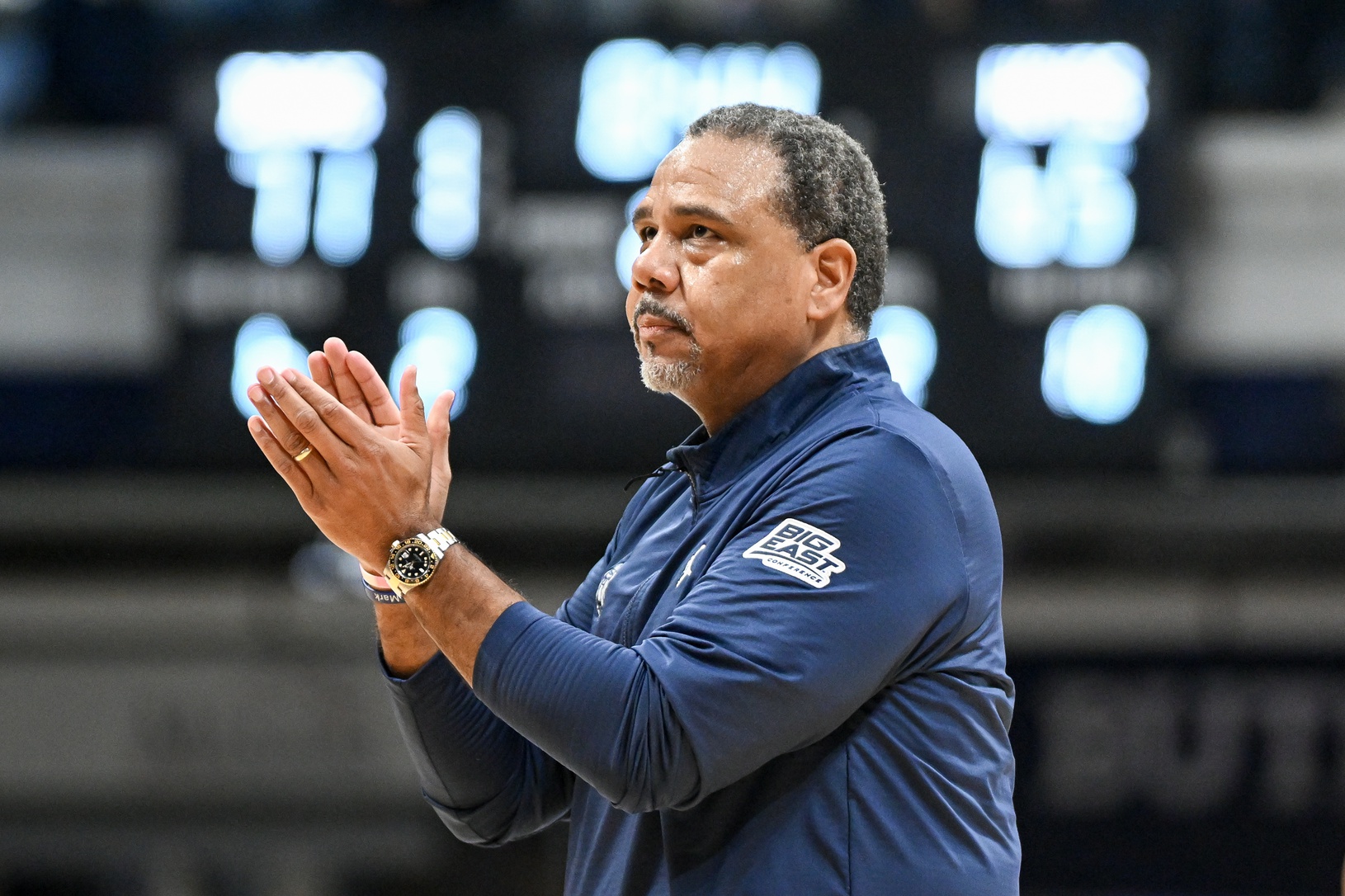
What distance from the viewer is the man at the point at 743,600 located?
5.56 ft

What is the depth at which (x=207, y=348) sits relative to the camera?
202 inches

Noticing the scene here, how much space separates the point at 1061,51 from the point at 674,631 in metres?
3.72

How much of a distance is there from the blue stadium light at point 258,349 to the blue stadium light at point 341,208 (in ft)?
0.91

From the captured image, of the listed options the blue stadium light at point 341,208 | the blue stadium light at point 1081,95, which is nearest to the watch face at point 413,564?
the blue stadium light at point 341,208

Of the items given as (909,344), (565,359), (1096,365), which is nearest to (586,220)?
(565,359)

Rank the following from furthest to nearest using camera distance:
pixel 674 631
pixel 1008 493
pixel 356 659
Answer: pixel 356 659 → pixel 1008 493 → pixel 674 631

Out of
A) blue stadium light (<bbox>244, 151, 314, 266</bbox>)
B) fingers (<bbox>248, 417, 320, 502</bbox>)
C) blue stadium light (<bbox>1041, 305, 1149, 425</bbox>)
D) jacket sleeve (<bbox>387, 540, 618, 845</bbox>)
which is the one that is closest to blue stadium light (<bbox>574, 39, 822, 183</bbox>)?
blue stadium light (<bbox>244, 151, 314, 266</bbox>)

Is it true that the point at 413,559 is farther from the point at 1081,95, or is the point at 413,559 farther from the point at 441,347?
the point at 1081,95

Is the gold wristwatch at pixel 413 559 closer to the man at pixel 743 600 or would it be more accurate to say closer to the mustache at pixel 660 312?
the man at pixel 743 600

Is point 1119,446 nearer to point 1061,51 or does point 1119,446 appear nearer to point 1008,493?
point 1008,493

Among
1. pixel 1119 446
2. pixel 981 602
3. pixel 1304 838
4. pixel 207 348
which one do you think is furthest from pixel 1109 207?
pixel 981 602

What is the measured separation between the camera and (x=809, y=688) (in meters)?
1.68

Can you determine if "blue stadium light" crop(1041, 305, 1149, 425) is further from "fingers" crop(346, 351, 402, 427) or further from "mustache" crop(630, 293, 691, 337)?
"fingers" crop(346, 351, 402, 427)

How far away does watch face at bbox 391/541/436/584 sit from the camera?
70.7 inches
